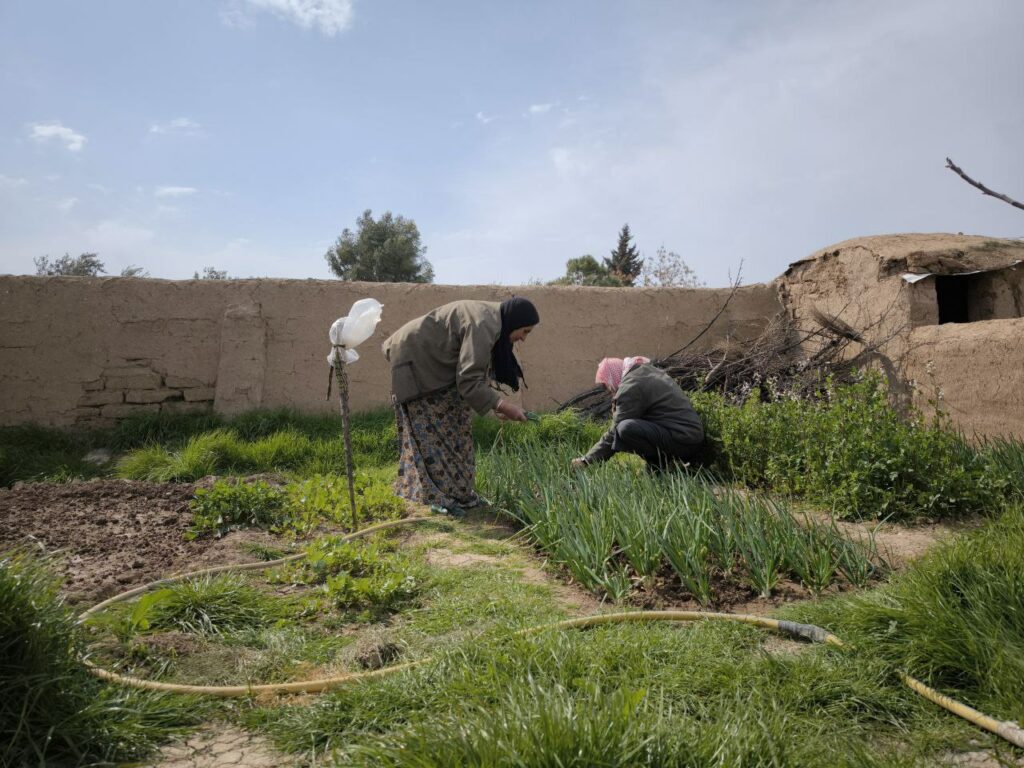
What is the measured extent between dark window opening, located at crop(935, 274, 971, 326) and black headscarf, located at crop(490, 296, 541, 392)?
5.11m

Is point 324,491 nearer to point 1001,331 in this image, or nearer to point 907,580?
point 907,580

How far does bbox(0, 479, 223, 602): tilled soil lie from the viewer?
3.42m

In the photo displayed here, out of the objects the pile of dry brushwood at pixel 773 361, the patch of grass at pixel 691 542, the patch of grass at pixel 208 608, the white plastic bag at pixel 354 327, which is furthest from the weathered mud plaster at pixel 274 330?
the patch of grass at pixel 208 608

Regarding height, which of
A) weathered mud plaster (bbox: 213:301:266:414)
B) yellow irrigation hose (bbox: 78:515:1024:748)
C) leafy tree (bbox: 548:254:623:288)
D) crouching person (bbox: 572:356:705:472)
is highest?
leafy tree (bbox: 548:254:623:288)

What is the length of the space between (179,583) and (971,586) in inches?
125

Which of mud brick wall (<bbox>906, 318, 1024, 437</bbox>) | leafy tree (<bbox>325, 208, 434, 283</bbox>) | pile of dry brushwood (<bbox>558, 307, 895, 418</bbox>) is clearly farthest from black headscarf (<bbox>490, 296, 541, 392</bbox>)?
leafy tree (<bbox>325, 208, 434, 283</bbox>)

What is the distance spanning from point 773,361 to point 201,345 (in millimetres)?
6180

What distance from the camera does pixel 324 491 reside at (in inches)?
187

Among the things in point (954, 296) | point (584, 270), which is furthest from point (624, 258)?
point (954, 296)

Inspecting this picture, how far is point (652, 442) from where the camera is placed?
5070 mm

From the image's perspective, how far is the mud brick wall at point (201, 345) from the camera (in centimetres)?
670

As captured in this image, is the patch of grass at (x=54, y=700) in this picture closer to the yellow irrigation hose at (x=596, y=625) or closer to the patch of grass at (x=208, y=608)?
the yellow irrigation hose at (x=596, y=625)

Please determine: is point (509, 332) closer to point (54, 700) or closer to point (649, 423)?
point (649, 423)

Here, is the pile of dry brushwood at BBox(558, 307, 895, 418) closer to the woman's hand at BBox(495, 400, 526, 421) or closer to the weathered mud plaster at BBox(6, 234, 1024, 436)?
the weathered mud plaster at BBox(6, 234, 1024, 436)
